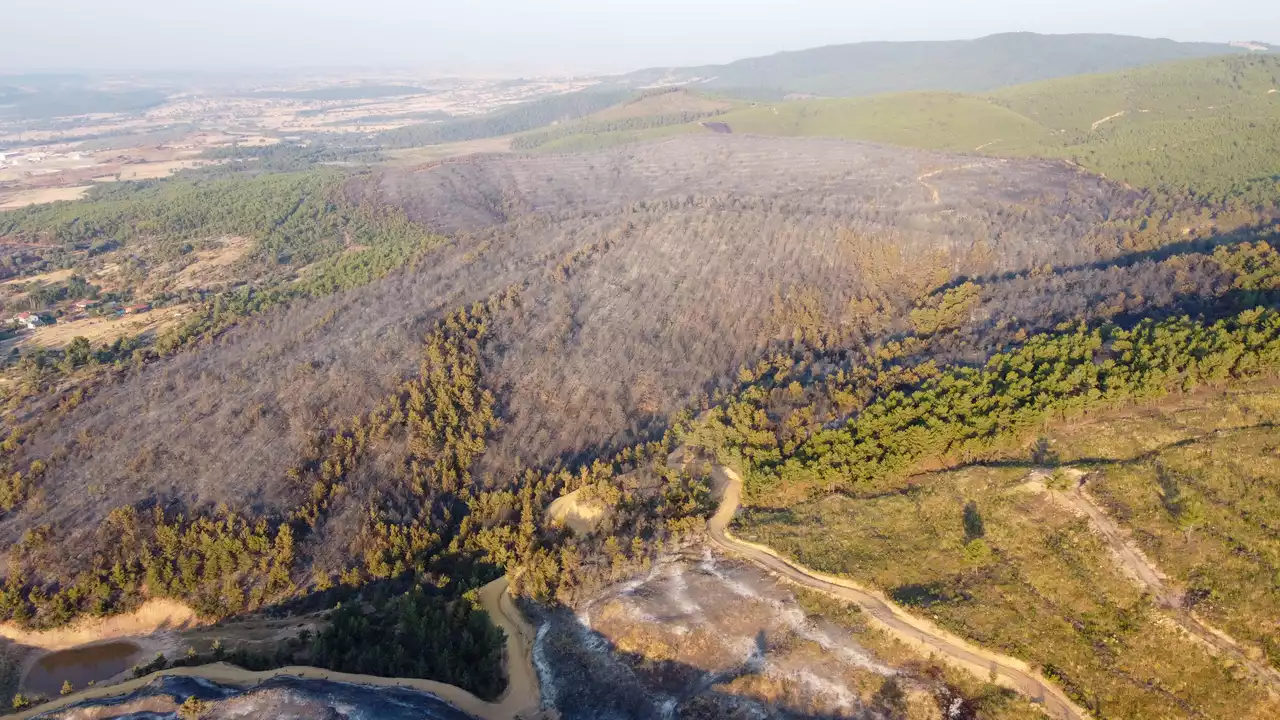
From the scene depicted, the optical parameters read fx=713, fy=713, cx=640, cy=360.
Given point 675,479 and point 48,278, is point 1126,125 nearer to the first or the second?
point 675,479

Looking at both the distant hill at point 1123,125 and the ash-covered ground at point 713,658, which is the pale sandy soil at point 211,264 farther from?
the distant hill at point 1123,125

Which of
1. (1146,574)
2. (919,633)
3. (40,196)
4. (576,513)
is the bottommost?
(576,513)

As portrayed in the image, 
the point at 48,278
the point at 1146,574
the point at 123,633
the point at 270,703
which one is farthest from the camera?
the point at 48,278

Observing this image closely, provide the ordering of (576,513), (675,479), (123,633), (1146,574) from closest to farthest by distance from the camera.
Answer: (1146,574) → (123,633) → (675,479) → (576,513)

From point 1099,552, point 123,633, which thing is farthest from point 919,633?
point 123,633

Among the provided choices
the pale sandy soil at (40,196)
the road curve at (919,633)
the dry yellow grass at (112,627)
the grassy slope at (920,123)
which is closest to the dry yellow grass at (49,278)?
the pale sandy soil at (40,196)

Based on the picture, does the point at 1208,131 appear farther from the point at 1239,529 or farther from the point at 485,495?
the point at 485,495

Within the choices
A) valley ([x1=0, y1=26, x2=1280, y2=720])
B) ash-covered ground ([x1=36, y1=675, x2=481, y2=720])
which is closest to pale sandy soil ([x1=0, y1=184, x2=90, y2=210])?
valley ([x1=0, y1=26, x2=1280, y2=720])

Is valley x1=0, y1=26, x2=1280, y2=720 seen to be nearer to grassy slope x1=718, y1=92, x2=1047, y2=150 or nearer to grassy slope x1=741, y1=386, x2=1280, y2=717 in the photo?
grassy slope x1=741, y1=386, x2=1280, y2=717

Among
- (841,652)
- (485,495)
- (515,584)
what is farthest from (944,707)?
(485,495)
